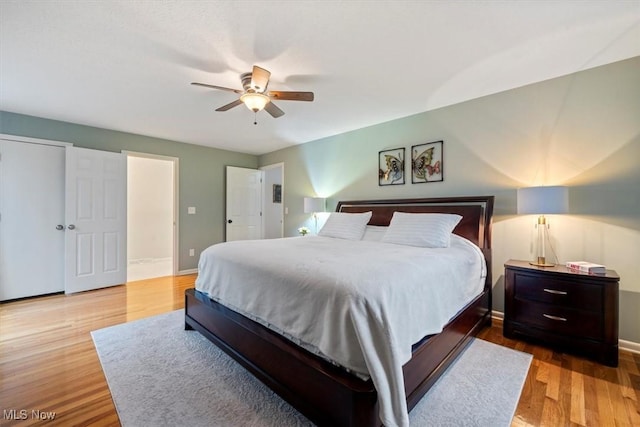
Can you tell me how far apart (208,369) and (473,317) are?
2199 mm

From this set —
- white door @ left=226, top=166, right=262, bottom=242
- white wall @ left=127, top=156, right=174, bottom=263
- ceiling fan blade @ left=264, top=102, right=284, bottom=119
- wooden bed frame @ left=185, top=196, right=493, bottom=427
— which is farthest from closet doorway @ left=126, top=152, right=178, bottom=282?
wooden bed frame @ left=185, top=196, right=493, bottom=427

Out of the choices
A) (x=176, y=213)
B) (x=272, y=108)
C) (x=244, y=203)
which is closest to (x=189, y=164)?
(x=176, y=213)

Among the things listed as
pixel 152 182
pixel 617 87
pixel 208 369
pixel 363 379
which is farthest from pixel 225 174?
pixel 617 87

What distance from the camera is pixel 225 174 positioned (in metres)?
5.59

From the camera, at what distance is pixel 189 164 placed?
508 centimetres

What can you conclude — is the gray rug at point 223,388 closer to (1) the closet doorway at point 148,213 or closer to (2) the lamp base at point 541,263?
(2) the lamp base at point 541,263

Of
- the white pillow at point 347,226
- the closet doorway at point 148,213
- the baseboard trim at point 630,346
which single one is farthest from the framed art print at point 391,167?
the closet doorway at point 148,213

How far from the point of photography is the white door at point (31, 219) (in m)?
3.43

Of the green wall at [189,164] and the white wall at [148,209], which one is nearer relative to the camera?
the green wall at [189,164]

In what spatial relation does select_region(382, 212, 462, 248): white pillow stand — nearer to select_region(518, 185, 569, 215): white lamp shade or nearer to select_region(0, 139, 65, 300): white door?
select_region(518, 185, 569, 215): white lamp shade

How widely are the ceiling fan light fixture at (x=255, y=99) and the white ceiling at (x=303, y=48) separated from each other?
237 millimetres

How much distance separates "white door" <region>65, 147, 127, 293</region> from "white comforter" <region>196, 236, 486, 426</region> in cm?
280
